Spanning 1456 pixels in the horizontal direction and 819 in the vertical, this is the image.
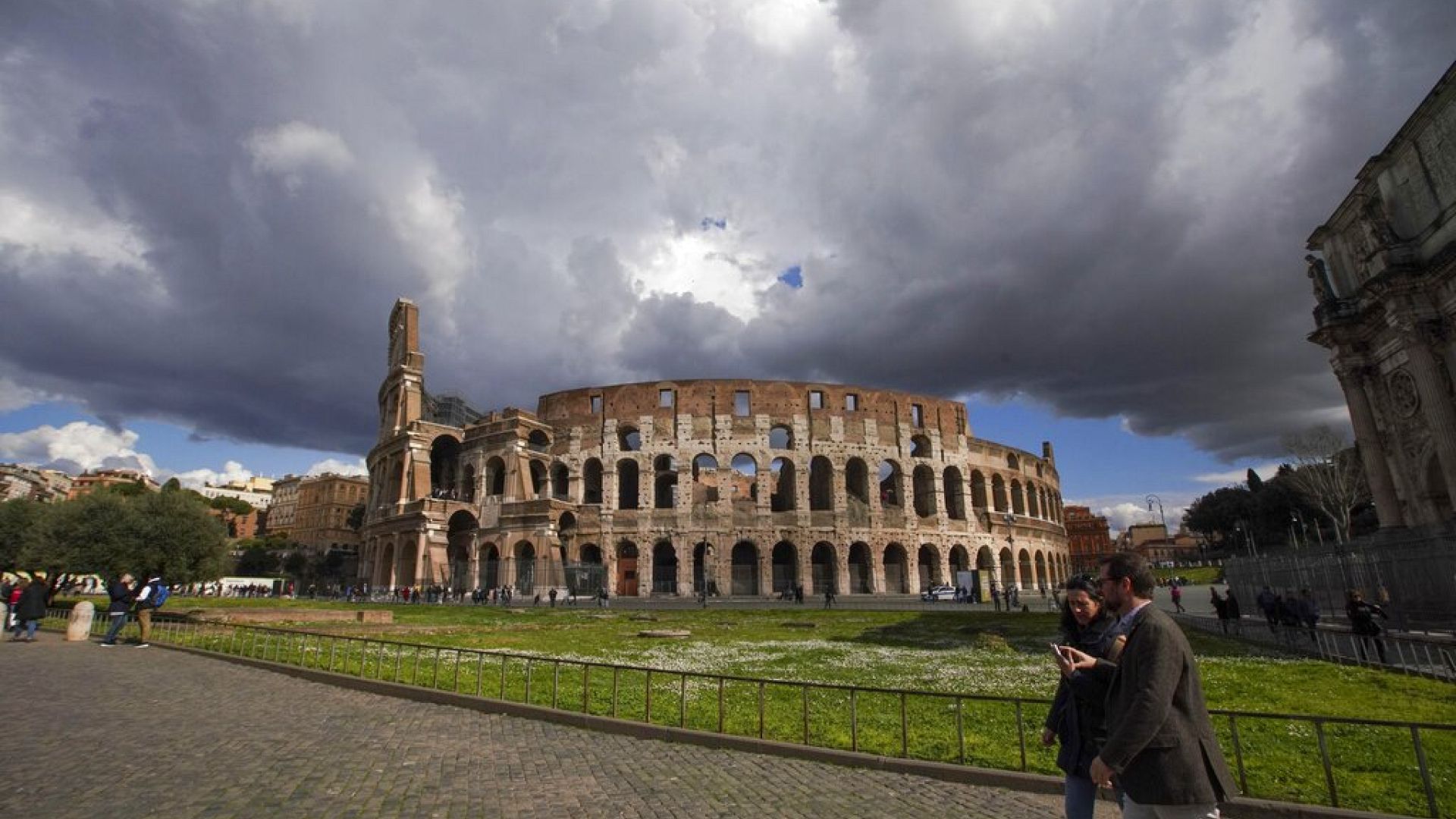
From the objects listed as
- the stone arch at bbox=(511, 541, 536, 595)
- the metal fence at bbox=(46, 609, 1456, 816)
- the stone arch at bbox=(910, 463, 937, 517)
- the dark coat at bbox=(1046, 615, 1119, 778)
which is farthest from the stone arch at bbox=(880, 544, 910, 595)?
the dark coat at bbox=(1046, 615, 1119, 778)

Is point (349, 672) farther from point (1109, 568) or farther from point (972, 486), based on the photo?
point (972, 486)

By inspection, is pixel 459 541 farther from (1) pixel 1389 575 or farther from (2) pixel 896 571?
(1) pixel 1389 575

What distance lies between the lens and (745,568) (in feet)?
139

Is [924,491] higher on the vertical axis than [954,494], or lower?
higher

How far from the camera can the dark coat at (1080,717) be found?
3322 mm

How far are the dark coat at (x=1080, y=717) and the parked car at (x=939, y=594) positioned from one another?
115 feet

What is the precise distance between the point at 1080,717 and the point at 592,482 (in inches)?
1755

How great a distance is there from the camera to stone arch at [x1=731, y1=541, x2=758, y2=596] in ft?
139

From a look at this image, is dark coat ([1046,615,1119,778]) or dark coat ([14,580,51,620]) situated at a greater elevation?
dark coat ([14,580,51,620])

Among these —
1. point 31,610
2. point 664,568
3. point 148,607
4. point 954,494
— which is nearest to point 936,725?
point 148,607

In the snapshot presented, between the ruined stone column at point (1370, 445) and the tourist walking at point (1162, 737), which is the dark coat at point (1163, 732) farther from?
the ruined stone column at point (1370, 445)

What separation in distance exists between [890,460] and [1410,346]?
1109 inches

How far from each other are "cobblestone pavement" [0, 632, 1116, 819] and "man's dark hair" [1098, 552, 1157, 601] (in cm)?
252

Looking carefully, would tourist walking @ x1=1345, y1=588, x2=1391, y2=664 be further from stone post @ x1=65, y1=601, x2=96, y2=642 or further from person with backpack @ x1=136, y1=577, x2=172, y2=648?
stone post @ x1=65, y1=601, x2=96, y2=642
